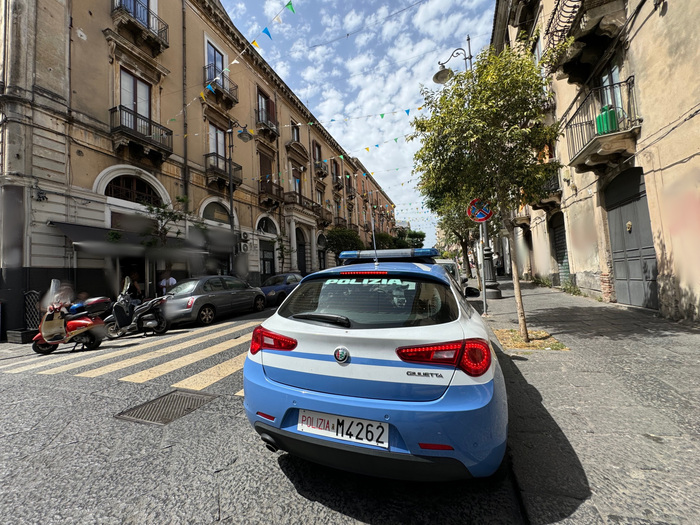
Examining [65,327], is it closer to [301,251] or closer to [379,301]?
[379,301]

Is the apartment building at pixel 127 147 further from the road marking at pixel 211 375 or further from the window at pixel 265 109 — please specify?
the road marking at pixel 211 375

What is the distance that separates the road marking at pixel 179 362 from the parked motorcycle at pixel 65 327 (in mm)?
3131

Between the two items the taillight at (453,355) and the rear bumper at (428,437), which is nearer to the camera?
the rear bumper at (428,437)

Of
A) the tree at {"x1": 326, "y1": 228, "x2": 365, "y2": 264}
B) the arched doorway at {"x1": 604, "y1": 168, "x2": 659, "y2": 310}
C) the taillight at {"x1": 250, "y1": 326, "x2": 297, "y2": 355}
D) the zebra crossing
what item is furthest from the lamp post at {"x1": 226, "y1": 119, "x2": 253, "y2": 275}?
the taillight at {"x1": 250, "y1": 326, "x2": 297, "y2": 355}

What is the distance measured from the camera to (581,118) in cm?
933

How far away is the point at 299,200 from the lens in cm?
2603

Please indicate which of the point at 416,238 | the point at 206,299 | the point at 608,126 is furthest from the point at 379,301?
the point at 416,238

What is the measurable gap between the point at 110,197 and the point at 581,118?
16354mm

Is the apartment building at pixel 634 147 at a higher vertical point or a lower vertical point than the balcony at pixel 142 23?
lower

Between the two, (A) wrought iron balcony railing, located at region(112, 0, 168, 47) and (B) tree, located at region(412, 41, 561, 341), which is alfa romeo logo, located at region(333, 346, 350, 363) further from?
(A) wrought iron balcony railing, located at region(112, 0, 168, 47)

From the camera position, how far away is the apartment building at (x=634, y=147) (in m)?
5.88

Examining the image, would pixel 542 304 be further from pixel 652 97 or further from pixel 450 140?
pixel 450 140

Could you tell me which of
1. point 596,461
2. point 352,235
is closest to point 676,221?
point 596,461

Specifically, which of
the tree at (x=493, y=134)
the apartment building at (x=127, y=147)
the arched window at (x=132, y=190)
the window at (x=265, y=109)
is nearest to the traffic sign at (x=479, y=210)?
the tree at (x=493, y=134)
